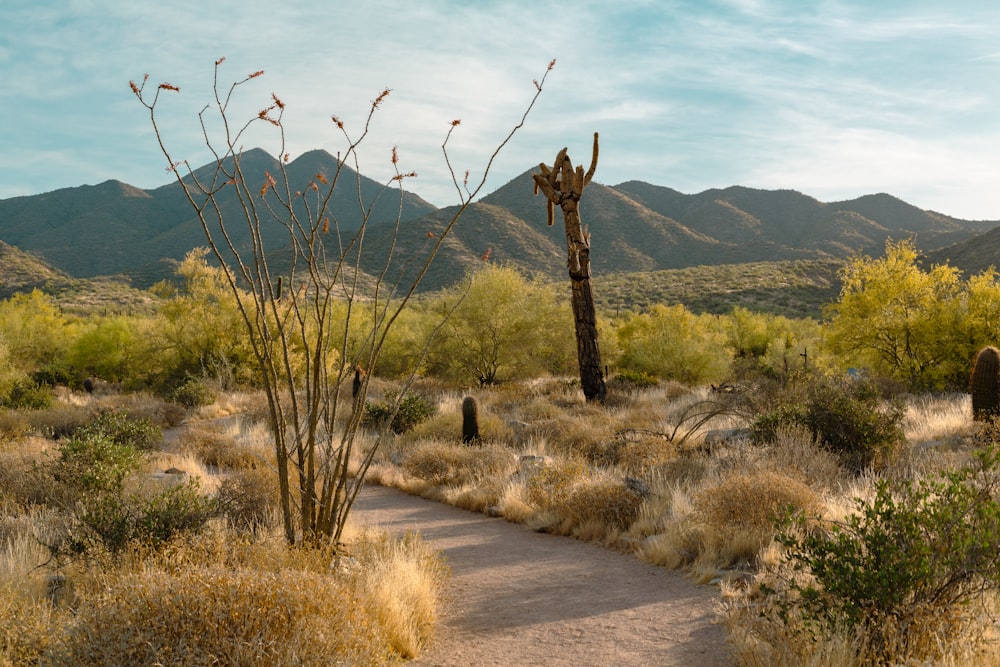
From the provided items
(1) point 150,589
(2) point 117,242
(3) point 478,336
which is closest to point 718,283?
(3) point 478,336

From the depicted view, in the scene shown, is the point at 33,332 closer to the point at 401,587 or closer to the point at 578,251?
the point at 578,251

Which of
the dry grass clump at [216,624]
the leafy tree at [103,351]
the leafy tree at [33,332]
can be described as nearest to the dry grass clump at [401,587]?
the dry grass clump at [216,624]

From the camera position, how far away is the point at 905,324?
17844 millimetres

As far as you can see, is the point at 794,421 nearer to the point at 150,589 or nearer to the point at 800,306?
the point at 150,589

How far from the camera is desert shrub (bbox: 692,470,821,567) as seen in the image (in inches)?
273

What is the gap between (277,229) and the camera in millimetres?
89875

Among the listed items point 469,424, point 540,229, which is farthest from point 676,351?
point 540,229

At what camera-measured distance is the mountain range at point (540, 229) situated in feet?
230

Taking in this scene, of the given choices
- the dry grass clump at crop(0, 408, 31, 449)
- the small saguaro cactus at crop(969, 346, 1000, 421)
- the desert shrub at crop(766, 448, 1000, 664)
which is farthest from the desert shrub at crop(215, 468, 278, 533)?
the small saguaro cactus at crop(969, 346, 1000, 421)

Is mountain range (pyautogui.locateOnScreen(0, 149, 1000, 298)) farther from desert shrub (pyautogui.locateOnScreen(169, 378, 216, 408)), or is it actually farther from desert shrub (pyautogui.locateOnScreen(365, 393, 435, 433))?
desert shrub (pyautogui.locateOnScreen(365, 393, 435, 433))

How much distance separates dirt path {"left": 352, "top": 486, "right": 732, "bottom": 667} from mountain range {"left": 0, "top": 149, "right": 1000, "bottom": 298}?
51934 millimetres

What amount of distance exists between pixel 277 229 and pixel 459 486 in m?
84.7

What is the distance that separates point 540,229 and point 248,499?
71.7 meters

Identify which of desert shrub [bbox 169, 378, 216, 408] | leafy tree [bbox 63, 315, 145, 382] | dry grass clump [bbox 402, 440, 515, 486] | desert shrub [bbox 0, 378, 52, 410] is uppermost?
leafy tree [bbox 63, 315, 145, 382]
